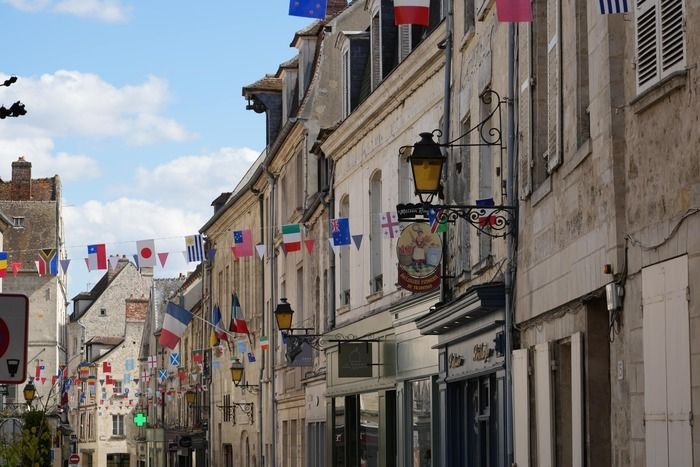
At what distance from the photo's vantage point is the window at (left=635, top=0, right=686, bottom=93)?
9297mm

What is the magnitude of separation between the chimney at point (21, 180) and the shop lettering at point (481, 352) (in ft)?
234

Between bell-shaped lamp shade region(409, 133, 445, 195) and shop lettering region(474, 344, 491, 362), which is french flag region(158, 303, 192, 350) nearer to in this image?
shop lettering region(474, 344, 491, 362)

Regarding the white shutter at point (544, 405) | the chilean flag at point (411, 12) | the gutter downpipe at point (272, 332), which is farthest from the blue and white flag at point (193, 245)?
the white shutter at point (544, 405)

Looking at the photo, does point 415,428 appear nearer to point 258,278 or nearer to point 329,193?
point 329,193

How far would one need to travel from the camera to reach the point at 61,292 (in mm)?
86250

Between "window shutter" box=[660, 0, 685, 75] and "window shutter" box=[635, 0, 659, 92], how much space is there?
0.38ft

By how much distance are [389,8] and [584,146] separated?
12895 mm

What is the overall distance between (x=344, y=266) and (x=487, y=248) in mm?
10760

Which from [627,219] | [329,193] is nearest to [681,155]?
[627,219]

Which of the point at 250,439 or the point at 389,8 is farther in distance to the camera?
the point at 250,439

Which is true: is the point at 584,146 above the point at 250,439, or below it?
above

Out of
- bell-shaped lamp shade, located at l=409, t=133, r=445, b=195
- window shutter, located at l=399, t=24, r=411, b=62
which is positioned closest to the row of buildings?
window shutter, located at l=399, t=24, r=411, b=62

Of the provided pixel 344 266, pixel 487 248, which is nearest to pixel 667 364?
pixel 487 248

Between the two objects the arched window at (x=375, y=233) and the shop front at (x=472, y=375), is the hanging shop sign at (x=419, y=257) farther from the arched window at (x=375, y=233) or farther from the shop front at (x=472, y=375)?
the arched window at (x=375, y=233)
